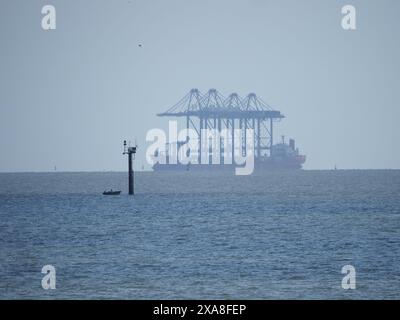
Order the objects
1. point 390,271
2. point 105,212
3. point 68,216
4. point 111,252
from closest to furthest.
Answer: point 390,271 < point 111,252 < point 68,216 < point 105,212

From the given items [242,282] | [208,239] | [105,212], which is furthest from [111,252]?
[105,212]

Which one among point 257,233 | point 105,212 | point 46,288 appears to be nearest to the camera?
point 46,288

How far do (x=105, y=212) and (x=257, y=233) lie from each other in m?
24.6

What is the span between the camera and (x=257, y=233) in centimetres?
5250

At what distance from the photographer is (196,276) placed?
32.7m
